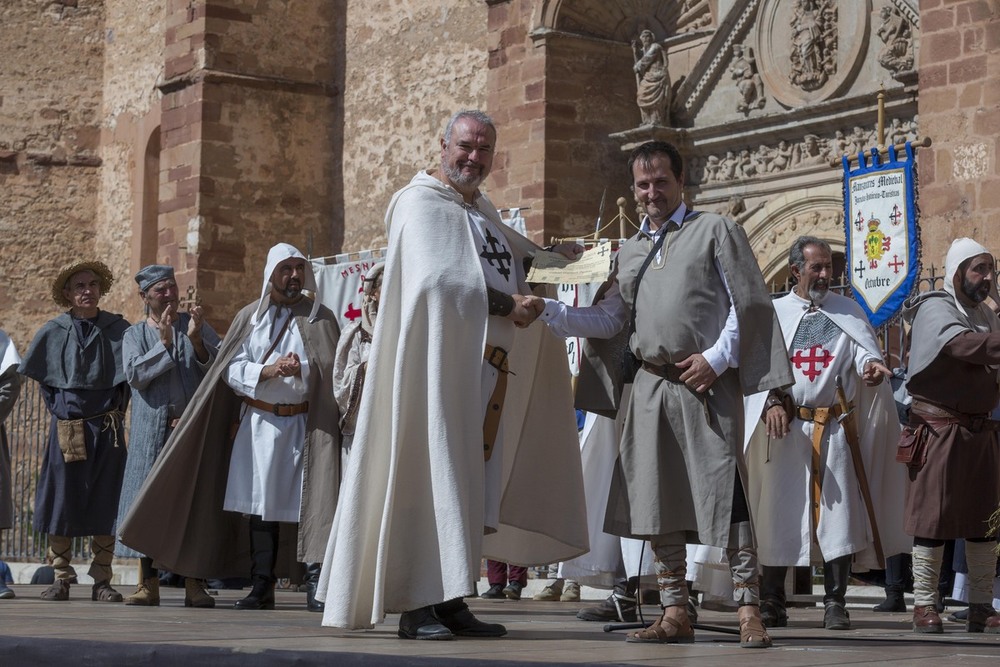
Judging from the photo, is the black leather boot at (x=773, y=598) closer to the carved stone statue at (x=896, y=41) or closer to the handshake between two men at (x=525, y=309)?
the handshake between two men at (x=525, y=309)

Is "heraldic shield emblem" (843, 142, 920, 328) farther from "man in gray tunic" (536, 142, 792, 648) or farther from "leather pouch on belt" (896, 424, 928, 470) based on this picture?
"man in gray tunic" (536, 142, 792, 648)

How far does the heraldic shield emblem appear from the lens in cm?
1105

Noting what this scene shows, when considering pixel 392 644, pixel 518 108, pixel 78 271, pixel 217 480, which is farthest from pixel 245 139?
pixel 392 644

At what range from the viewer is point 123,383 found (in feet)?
33.1

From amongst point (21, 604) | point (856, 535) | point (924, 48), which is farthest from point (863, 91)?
point (21, 604)

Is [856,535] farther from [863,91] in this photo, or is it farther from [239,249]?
[239,249]

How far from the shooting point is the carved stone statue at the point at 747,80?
14.5 metres

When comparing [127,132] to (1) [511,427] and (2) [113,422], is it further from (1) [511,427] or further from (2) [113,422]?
(1) [511,427]

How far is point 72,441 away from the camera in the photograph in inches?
388

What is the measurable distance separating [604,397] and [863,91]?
24.6ft

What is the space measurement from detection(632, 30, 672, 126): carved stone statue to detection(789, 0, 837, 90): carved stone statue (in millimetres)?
1453

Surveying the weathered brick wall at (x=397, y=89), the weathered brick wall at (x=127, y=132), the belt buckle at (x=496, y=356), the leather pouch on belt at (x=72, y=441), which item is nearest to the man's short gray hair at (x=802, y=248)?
the belt buckle at (x=496, y=356)

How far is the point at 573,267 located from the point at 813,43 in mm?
7925

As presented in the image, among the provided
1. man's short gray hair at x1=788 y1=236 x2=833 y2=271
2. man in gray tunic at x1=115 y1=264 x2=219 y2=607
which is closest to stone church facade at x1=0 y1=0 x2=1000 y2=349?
man's short gray hair at x1=788 y1=236 x2=833 y2=271
